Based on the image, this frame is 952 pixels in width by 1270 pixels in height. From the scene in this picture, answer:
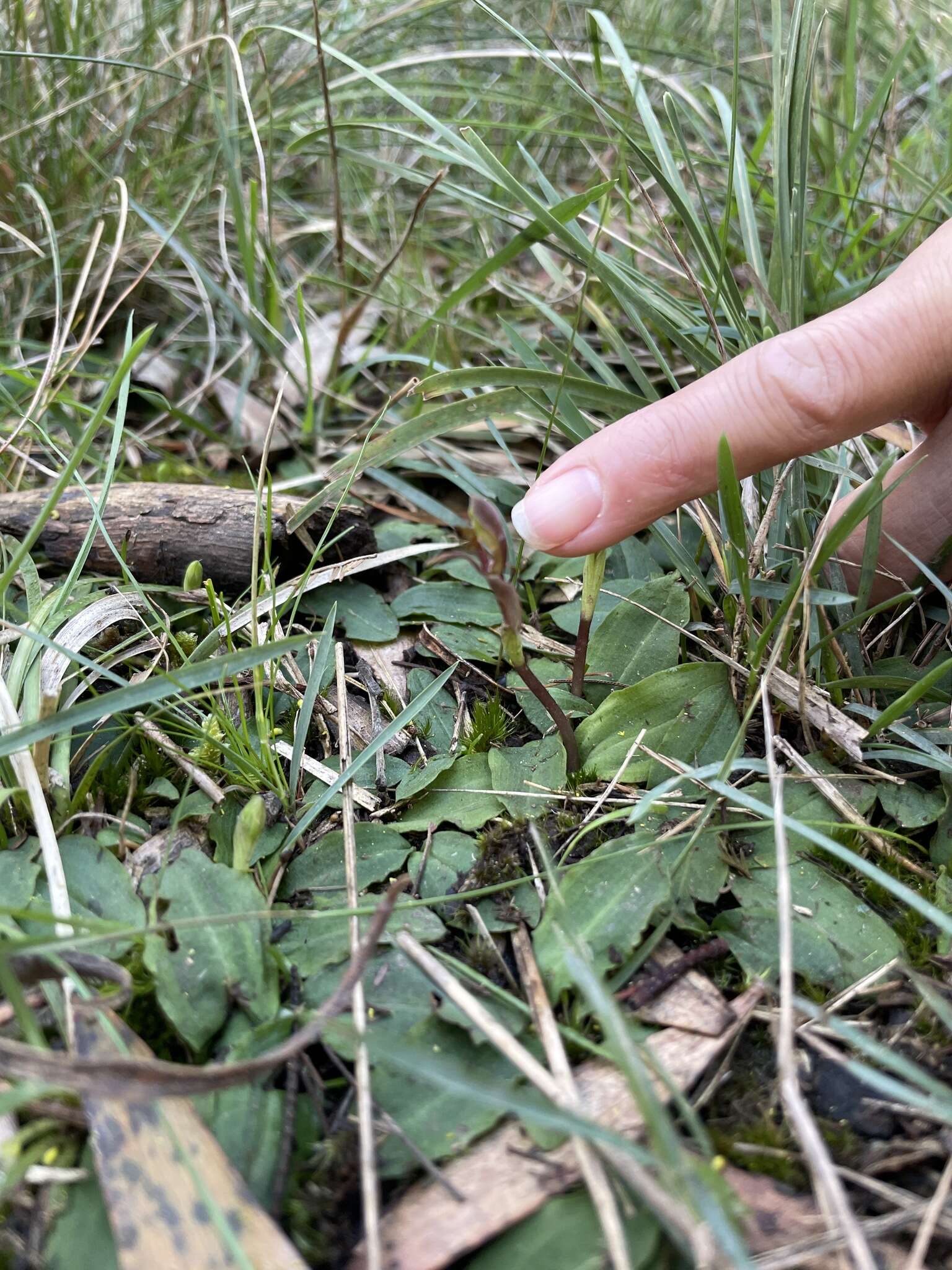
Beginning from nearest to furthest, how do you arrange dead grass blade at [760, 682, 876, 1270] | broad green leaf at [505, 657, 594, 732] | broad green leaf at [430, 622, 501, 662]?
dead grass blade at [760, 682, 876, 1270] → broad green leaf at [505, 657, 594, 732] → broad green leaf at [430, 622, 501, 662]

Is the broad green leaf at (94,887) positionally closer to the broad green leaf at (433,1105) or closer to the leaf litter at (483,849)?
the leaf litter at (483,849)

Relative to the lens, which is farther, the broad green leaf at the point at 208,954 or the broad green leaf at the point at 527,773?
the broad green leaf at the point at 527,773

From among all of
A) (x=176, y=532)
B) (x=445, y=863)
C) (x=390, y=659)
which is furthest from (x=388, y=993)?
(x=176, y=532)

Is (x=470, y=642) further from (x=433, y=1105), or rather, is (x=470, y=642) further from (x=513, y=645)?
(x=433, y=1105)

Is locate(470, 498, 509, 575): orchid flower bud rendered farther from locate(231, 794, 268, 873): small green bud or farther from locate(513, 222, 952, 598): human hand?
locate(231, 794, 268, 873): small green bud

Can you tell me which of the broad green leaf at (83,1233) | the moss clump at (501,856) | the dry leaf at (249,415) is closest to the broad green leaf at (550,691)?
the moss clump at (501,856)

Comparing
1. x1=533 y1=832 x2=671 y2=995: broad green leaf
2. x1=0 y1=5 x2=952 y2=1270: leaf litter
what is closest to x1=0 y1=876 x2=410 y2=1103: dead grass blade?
x1=0 y1=5 x2=952 y2=1270: leaf litter
